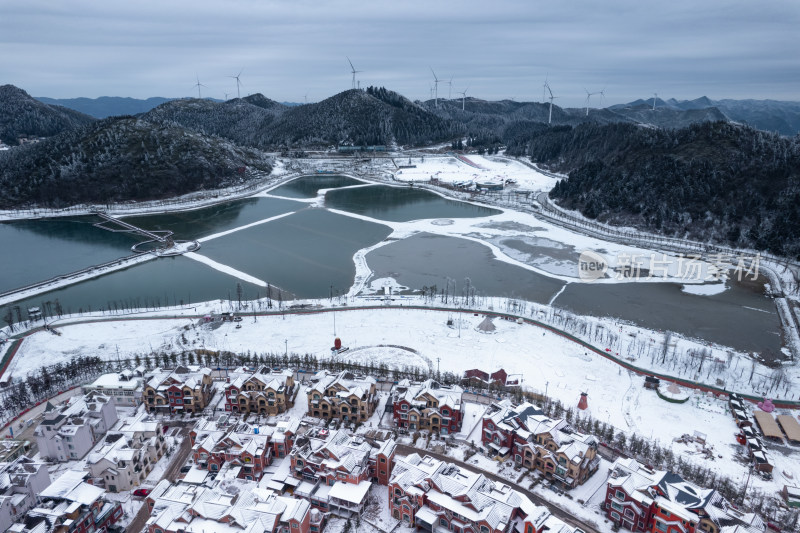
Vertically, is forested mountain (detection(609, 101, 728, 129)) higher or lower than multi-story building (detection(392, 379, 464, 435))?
higher

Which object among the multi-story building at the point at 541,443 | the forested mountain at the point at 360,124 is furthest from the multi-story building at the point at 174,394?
the forested mountain at the point at 360,124

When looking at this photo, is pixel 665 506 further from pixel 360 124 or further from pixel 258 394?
pixel 360 124

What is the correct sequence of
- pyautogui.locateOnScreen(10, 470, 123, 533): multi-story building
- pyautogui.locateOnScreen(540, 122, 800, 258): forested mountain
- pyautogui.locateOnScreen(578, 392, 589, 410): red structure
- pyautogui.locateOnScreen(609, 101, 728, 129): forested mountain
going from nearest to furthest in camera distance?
pyautogui.locateOnScreen(10, 470, 123, 533): multi-story building < pyautogui.locateOnScreen(578, 392, 589, 410): red structure < pyautogui.locateOnScreen(540, 122, 800, 258): forested mountain < pyautogui.locateOnScreen(609, 101, 728, 129): forested mountain

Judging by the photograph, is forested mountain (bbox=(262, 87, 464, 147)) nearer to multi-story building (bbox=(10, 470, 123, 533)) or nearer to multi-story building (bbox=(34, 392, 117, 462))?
multi-story building (bbox=(34, 392, 117, 462))

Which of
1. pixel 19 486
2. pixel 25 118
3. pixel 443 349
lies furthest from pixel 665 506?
pixel 25 118

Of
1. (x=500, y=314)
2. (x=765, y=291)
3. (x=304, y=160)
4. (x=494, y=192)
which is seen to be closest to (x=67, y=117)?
(x=304, y=160)

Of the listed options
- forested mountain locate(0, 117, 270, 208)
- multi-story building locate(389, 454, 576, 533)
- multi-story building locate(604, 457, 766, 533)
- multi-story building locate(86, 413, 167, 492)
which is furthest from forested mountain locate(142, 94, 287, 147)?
multi-story building locate(604, 457, 766, 533)
